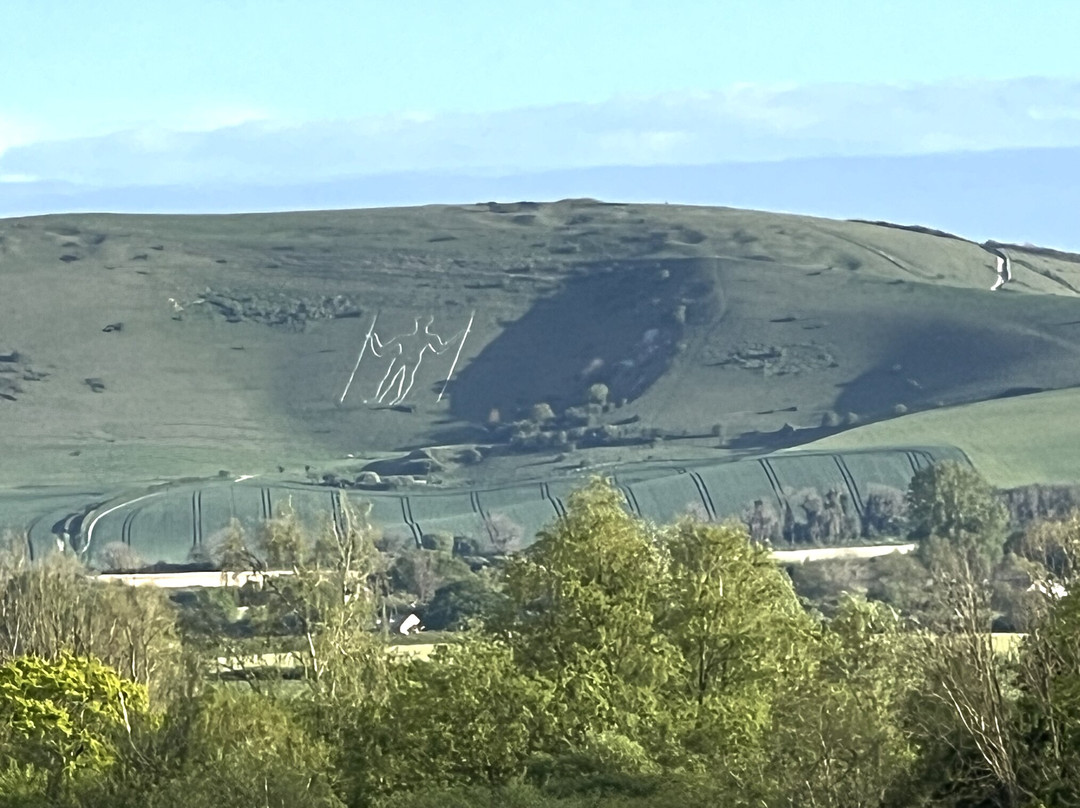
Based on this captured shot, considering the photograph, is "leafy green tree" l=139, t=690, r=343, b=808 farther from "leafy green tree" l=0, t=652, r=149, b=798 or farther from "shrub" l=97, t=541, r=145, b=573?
"shrub" l=97, t=541, r=145, b=573

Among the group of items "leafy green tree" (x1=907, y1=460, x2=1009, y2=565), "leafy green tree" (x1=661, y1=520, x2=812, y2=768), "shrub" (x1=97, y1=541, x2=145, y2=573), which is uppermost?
"leafy green tree" (x1=661, y1=520, x2=812, y2=768)

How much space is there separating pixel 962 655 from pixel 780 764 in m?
6.48

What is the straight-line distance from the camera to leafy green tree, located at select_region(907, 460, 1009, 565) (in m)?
173

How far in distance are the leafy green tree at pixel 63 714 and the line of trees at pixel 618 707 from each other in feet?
0.17

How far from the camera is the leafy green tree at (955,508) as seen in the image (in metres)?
173

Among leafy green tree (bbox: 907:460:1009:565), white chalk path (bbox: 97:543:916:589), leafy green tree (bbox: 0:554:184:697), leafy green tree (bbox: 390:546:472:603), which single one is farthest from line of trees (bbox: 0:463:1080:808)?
leafy green tree (bbox: 907:460:1009:565)

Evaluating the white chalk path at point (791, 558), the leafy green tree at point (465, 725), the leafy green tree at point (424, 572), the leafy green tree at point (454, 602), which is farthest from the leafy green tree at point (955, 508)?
the leafy green tree at point (465, 725)

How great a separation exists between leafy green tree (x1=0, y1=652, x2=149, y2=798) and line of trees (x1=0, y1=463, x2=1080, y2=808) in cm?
5

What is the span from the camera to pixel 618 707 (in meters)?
54.7

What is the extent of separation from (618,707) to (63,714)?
11991mm

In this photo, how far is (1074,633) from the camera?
41.0 metres

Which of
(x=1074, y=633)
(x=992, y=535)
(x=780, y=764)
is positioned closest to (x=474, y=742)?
(x=780, y=764)

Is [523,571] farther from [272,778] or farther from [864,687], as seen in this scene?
[272,778]

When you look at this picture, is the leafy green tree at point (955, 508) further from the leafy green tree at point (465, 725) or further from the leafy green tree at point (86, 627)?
the leafy green tree at point (465, 725)
